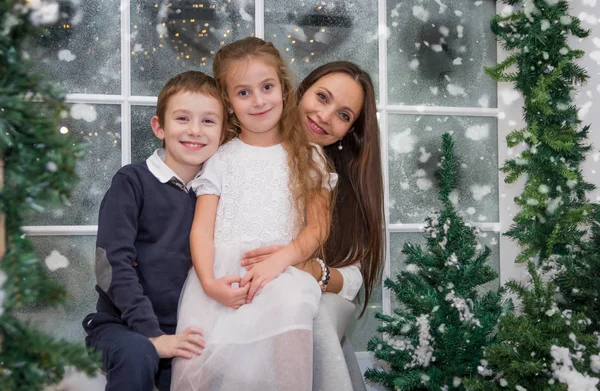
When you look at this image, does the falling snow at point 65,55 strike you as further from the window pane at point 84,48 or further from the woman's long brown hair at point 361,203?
the woman's long brown hair at point 361,203

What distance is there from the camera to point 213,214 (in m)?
1.95

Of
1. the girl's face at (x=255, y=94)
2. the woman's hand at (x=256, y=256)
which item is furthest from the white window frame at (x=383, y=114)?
the woman's hand at (x=256, y=256)

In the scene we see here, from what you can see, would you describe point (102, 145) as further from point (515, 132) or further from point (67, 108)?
point (515, 132)

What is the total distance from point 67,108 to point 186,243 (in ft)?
3.30

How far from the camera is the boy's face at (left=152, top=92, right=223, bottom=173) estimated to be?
1.96 metres

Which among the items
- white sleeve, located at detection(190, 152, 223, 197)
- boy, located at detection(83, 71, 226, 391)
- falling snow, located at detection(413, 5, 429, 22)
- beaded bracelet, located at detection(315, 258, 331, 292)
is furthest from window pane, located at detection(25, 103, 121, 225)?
falling snow, located at detection(413, 5, 429, 22)

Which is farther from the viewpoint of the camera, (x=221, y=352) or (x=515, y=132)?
(x=515, y=132)

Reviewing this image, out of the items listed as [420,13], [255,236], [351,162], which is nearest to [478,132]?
[420,13]

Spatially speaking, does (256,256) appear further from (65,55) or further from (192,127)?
(65,55)

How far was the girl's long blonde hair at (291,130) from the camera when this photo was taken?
1994mm

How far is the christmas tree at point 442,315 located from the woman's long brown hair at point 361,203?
128 millimetres

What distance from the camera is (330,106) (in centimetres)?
221

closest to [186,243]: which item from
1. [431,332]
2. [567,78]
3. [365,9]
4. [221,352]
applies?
[221,352]

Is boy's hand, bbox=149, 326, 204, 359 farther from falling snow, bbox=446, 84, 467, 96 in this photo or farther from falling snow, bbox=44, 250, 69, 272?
falling snow, bbox=446, 84, 467, 96
